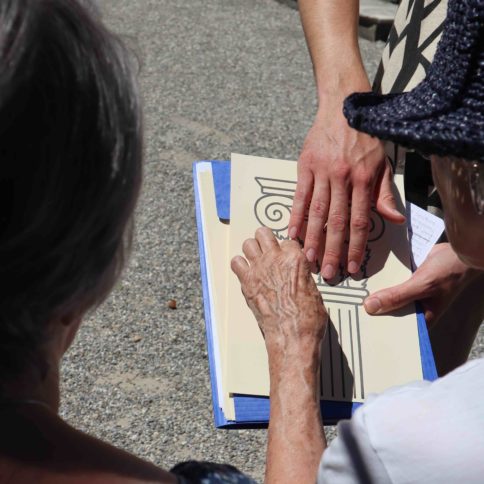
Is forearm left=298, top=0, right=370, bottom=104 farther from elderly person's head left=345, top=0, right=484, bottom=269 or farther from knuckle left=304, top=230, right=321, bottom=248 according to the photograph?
elderly person's head left=345, top=0, right=484, bottom=269

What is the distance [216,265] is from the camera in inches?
69.1

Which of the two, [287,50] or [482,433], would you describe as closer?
[482,433]

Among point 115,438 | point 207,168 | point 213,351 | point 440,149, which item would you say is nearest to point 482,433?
point 440,149

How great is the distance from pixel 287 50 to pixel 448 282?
369 cm

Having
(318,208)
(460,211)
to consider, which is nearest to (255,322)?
(318,208)

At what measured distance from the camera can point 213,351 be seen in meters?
1.66

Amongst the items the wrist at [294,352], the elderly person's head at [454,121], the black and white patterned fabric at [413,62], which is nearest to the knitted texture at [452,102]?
the elderly person's head at [454,121]

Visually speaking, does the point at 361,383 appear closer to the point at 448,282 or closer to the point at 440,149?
the point at 448,282

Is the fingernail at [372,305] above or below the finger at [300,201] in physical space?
below

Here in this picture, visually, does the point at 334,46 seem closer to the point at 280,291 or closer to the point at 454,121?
the point at 280,291

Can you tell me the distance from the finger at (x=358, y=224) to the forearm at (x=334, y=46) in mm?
268

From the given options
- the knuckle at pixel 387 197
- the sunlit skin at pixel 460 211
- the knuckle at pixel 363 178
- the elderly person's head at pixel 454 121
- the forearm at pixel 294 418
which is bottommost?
the forearm at pixel 294 418

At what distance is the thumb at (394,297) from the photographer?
1717 mm

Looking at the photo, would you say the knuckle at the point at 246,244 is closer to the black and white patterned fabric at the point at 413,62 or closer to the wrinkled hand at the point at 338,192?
the wrinkled hand at the point at 338,192
